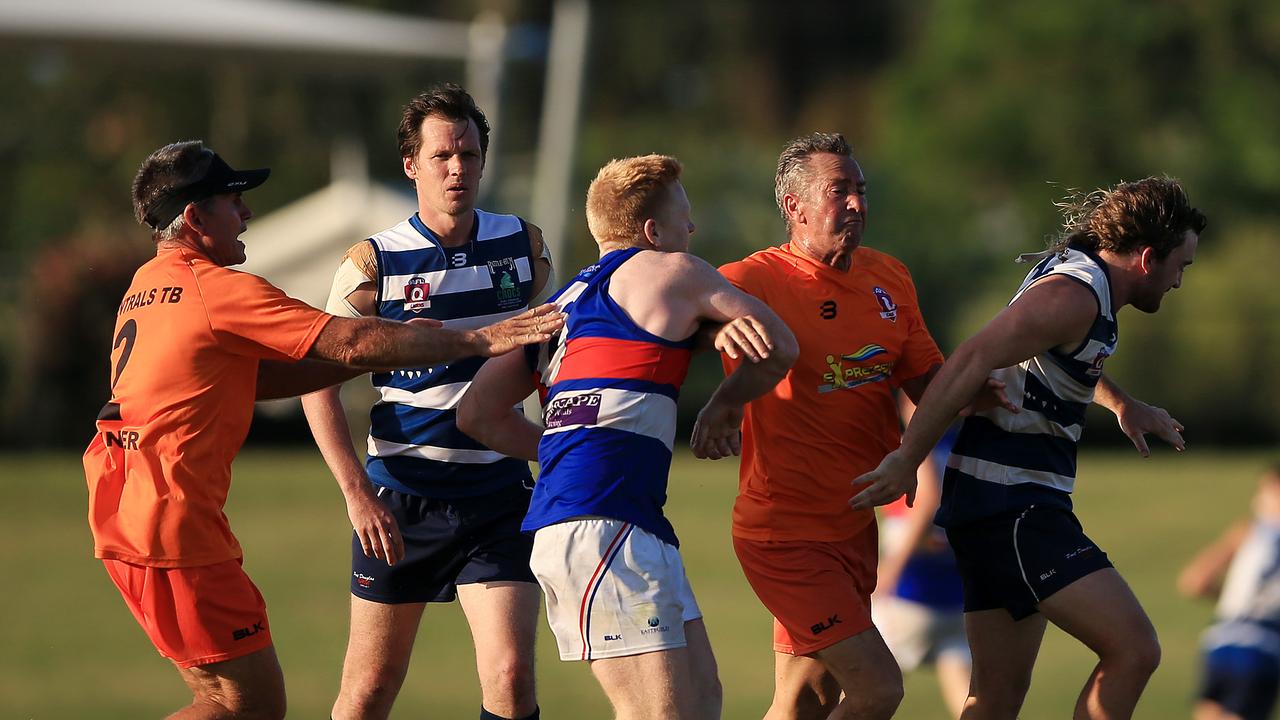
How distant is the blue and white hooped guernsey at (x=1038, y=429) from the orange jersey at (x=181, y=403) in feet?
7.95

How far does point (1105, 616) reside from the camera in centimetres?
554

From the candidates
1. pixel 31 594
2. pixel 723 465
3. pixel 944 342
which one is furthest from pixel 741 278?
pixel 944 342

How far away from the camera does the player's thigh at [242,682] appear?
548 centimetres

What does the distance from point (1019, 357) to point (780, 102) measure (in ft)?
177

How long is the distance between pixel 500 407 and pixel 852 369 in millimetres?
1286

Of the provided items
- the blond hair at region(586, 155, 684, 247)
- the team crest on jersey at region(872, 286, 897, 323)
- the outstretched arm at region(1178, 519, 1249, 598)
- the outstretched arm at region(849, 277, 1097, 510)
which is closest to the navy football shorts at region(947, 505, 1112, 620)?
the outstretched arm at region(849, 277, 1097, 510)

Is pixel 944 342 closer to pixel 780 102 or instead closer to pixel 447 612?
pixel 447 612

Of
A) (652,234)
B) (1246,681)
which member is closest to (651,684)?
(652,234)

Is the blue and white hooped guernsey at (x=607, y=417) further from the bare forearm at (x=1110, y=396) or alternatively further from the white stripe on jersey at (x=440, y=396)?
the bare forearm at (x=1110, y=396)

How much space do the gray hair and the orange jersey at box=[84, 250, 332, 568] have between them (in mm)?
1764

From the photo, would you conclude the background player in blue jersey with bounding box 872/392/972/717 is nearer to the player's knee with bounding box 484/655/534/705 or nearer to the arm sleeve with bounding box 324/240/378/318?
the player's knee with bounding box 484/655/534/705

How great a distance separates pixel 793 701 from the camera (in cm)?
602

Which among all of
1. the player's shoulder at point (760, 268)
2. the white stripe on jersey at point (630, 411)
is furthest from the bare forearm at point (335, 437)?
the player's shoulder at point (760, 268)

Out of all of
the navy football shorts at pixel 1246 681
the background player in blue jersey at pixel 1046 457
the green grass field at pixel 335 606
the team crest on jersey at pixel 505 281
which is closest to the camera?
the background player in blue jersey at pixel 1046 457
